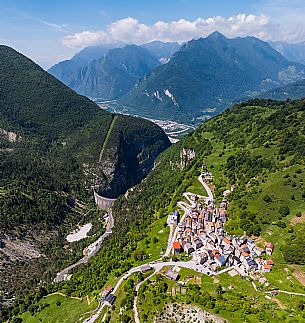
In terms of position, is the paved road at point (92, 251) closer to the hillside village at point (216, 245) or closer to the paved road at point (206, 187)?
the hillside village at point (216, 245)

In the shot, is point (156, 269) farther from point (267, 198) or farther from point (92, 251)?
point (92, 251)

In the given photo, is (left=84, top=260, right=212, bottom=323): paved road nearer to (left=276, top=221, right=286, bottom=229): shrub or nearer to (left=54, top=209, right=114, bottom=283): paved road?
(left=276, top=221, right=286, bottom=229): shrub

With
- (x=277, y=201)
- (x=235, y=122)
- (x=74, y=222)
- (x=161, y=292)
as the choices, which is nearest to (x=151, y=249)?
(x=161, y=292)

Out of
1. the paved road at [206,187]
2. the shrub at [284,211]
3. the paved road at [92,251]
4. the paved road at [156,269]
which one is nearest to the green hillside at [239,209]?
the shrub at [284,211]

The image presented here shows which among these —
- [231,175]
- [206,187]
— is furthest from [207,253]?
[231,175]

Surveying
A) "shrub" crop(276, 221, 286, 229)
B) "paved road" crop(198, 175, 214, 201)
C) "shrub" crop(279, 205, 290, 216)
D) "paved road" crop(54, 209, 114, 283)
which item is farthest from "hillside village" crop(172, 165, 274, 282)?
"paved road" crop(54, 209, 114, 283)

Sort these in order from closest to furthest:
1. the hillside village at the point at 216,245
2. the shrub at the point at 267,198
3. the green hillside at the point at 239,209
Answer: the green hillside at the point at 239,209
the hillside village at the point at 216,245
the shrub at the point at 267,198

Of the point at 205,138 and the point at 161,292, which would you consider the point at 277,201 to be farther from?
the point at 205,138

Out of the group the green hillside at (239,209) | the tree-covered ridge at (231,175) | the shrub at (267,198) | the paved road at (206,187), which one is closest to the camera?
the green hillside at (239,209)
